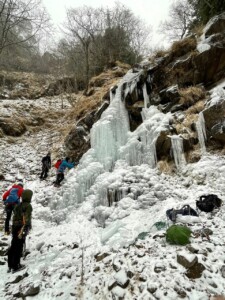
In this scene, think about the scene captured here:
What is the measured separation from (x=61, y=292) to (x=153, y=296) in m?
1.51

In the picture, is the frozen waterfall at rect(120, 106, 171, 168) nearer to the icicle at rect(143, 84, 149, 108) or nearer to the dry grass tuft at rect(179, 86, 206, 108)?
the dry grass tuft at rect(179, 86, 206, 108)

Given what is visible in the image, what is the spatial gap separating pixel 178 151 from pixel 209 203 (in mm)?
2423

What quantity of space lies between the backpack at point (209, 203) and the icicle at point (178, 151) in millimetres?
1902

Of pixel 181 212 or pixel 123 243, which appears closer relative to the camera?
pixel 123 243

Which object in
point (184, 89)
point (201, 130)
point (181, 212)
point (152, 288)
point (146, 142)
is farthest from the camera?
point (184, 89)

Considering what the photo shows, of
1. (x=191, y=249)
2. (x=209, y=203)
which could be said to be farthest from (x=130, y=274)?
(x=209, y=203)

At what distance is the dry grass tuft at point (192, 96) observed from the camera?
8.63 m

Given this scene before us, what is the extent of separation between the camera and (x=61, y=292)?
12.8 ft

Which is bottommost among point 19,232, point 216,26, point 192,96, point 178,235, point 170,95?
point 178,235

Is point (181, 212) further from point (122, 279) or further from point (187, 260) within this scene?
point (122, 279)

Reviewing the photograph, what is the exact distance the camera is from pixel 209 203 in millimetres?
5215

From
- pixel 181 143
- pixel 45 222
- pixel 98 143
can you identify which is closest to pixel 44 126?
pixel 98 143

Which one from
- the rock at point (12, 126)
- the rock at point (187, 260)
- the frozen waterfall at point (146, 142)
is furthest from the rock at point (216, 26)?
the rock at point (12, 126)

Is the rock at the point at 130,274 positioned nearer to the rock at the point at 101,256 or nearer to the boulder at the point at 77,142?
the rock at the point at 101,256
